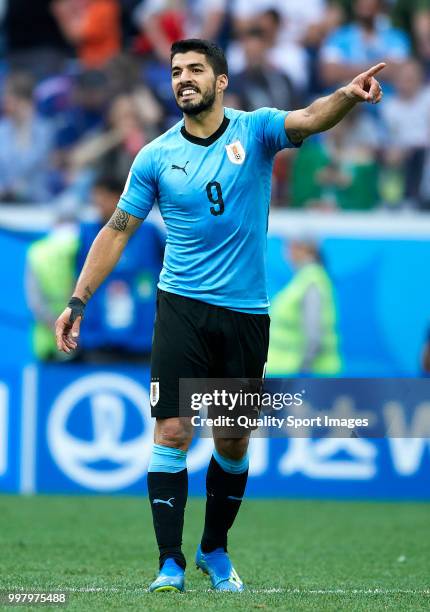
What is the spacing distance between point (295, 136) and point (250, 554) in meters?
3.00

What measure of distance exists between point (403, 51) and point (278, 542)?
8.22 meters

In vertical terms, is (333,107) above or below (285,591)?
above

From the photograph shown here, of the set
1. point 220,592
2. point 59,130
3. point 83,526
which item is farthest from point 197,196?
point 59,130

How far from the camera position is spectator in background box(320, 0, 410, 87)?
1437 centimetres

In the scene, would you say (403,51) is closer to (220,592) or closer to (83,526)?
(83,526)

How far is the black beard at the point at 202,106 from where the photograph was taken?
5.48 m

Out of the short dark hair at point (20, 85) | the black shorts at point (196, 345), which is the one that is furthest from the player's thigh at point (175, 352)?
the short dark hair at point (20, 85)

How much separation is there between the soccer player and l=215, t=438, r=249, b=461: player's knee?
29 centimetres

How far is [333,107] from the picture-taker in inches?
202

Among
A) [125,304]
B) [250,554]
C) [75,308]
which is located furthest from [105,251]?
[125,304]

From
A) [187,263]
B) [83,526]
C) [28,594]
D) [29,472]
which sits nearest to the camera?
[28,594]

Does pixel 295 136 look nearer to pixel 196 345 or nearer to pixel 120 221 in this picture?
pixel 120 221

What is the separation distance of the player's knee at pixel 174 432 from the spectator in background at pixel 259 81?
339 inches

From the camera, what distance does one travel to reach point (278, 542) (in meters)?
8.09
